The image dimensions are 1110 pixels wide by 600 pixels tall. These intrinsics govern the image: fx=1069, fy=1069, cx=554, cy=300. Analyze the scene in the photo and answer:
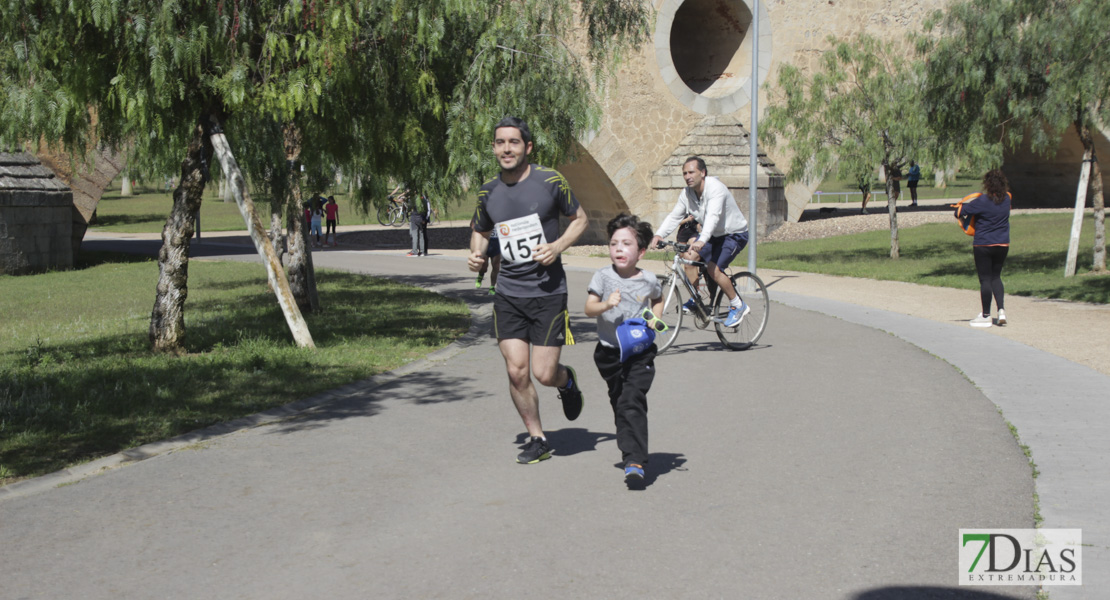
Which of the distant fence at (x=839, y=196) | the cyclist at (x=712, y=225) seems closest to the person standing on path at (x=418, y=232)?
the cyclist at (x=712, y=225)

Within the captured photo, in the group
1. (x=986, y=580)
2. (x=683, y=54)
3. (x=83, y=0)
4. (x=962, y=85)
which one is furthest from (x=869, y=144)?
(x=986, y=580)

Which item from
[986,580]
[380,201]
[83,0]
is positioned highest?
[83,0]

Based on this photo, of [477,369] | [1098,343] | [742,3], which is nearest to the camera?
[477,369]

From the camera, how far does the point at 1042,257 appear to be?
2086cm

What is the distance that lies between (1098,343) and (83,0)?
990 cm

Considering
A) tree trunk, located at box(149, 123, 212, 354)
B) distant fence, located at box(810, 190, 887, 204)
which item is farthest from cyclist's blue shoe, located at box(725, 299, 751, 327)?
distant fence, located at box(810, 190, 887, 204)

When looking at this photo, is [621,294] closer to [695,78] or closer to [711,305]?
[711,305]

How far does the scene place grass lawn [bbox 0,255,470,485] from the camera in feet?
23.0

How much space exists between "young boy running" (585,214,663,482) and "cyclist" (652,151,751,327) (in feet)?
12.7

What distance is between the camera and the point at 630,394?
5730 mm

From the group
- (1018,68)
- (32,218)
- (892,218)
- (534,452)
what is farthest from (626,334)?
(32,218)

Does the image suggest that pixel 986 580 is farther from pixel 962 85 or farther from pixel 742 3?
pixel 742 3

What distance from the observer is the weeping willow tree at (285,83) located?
9094 mm

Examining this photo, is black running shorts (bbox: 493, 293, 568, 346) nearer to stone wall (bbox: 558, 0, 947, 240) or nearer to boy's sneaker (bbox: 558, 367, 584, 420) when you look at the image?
boy's sneaker (bbox: 558, 367, 584, 420)
